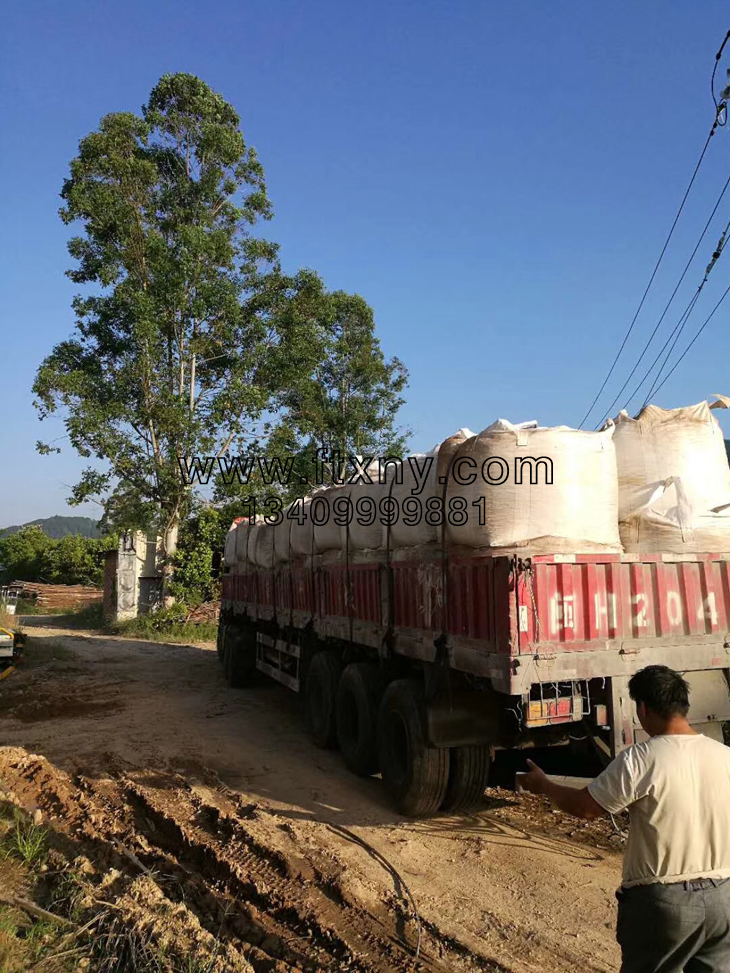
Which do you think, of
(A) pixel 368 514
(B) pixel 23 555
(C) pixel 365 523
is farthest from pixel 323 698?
(B) pixel 23 555

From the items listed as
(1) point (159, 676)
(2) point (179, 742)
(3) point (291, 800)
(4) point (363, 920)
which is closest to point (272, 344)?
(1) point (159, 676)

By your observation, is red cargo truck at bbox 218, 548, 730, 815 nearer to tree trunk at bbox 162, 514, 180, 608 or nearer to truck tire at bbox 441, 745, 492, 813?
truck tire at bbox 441, 745, 492, 813

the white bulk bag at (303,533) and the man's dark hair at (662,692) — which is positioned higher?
the white bulk bag at (303,533)

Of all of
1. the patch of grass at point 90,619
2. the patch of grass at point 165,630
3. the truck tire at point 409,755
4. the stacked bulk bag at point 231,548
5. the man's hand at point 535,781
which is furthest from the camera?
the patch of grass at point 90,619

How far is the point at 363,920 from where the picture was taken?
353 cm

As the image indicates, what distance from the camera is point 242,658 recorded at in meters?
10.8

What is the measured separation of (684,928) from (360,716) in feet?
13.3

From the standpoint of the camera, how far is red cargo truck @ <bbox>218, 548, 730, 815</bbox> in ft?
13.0

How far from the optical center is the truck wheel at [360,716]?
19.1 feet

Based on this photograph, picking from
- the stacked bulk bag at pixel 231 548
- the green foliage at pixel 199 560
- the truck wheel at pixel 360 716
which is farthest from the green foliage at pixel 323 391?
the truck wheel at pixel 360 716

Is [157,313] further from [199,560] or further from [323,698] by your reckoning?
[323,698]

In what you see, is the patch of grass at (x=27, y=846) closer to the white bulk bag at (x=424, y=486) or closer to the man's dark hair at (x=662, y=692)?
the white bulk bag at (x=424, y=486)

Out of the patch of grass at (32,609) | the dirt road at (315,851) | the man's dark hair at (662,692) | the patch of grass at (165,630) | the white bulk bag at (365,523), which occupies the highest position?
the white bulk bag at (365,523)

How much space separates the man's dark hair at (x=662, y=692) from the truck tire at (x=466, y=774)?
283 centimetres
